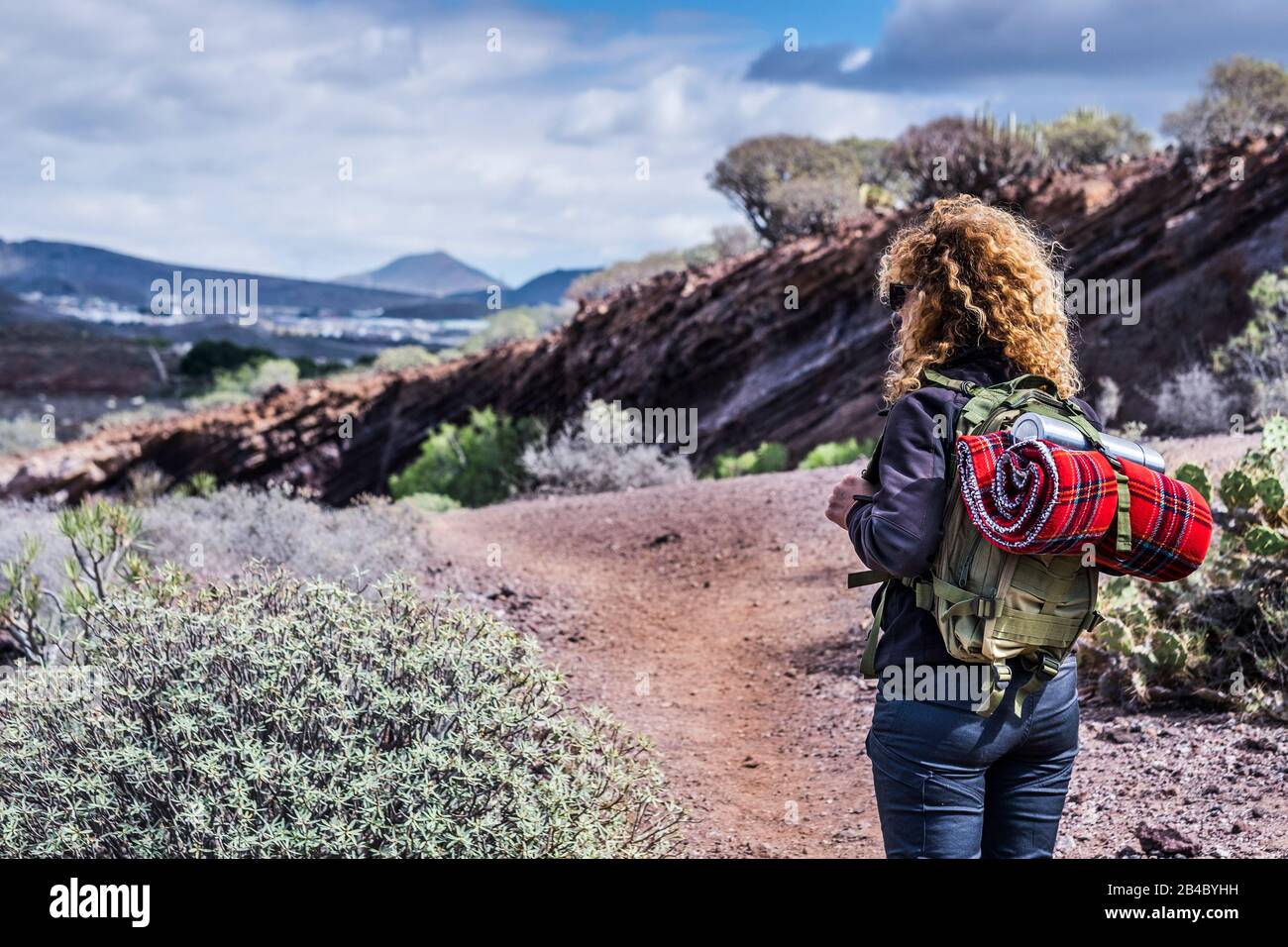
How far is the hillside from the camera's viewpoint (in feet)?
46.0

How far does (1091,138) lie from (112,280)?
12786 cm

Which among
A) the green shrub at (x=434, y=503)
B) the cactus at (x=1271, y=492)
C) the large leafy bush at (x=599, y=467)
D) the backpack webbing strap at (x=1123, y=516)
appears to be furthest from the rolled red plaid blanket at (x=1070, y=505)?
the green shrub at (x=434, y=503)

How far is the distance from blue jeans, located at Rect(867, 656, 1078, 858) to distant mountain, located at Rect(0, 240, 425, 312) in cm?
11954

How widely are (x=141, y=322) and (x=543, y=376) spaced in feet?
245

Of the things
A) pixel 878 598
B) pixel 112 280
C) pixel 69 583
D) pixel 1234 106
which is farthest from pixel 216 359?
pixel 112 280

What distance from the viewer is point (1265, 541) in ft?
16.9

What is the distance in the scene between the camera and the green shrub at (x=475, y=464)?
583 inches

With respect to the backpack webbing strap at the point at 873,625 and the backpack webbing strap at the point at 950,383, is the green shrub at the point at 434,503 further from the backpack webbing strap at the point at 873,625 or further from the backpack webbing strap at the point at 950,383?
the backpack webbing strap at the point at 950,383

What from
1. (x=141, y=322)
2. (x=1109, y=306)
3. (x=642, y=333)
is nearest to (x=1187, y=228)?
(x=1109, y=306)

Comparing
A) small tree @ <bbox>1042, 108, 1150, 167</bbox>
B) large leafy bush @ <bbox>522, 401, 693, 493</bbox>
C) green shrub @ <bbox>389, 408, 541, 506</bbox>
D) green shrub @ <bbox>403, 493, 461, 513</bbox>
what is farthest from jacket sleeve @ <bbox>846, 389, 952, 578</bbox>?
small tree @ <bbox>1042, 108, 1150, 167</bbox>

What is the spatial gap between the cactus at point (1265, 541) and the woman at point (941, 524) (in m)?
2.93

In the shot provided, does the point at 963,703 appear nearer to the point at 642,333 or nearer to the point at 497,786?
the point at 497,786

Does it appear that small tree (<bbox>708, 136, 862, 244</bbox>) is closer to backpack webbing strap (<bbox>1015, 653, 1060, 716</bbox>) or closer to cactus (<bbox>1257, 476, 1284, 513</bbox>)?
cactus (<bbox>1257, 476, 1284, 513</bbox>)
